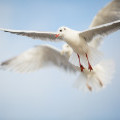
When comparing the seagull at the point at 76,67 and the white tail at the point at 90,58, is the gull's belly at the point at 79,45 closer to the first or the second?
the white tail at the point at 90,58

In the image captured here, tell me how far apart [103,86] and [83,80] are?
0.55 ft

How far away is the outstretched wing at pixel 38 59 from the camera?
191 centimetres

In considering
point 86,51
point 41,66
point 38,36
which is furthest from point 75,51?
point 41,66

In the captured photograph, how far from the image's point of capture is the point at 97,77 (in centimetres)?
209

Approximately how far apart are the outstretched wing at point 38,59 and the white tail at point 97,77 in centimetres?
11

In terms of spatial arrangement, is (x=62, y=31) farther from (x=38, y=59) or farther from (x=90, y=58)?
(x=38, y=59)

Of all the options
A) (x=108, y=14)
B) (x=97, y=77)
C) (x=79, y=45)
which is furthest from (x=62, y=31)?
(x=97, y=77)

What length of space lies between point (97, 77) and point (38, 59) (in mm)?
464

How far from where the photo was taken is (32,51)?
201 cm

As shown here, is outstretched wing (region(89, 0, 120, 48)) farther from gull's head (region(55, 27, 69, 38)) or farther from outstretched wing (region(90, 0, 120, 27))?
gull's head (region(55, 27, 69, 38))

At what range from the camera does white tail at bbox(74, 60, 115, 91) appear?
203cm

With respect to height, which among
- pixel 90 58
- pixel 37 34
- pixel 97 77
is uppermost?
pixel 97 77

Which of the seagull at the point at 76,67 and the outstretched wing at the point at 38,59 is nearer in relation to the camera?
the seagull at the point at 76,67

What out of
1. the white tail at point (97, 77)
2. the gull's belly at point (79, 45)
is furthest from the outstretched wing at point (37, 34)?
the white tail at point (97, 77)
